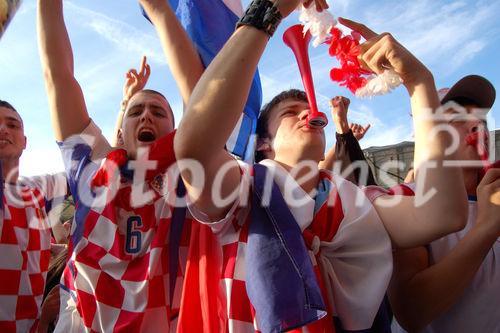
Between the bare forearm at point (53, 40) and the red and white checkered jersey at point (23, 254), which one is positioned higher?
the bare forearm at point (53, 40)

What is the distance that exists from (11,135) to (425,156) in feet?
7.82

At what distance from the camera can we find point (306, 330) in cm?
120

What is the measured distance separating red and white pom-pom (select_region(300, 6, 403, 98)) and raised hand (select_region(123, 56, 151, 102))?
129cm

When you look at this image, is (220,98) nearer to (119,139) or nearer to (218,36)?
(218,36)

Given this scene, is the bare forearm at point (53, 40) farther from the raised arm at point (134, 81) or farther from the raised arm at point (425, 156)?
the raised arm at point (425, 156)

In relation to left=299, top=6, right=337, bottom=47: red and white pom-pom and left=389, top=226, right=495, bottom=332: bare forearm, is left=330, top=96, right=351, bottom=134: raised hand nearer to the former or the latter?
left=299, top=6, right=337, bottom=47: red and white pom-pom

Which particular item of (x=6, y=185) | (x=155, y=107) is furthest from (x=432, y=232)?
(x=6, y=185)

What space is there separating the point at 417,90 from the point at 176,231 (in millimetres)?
924

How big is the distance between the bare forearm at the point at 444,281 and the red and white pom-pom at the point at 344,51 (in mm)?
570

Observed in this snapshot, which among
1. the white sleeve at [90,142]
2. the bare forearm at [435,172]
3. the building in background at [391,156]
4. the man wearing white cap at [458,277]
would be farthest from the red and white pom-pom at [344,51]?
the building in background at [391,156]

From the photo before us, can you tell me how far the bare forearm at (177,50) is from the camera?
1.42m

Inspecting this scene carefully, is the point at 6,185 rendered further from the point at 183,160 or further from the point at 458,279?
the point at 458,279

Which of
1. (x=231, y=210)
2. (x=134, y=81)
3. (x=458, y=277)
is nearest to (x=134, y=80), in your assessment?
(x=134, y=81)

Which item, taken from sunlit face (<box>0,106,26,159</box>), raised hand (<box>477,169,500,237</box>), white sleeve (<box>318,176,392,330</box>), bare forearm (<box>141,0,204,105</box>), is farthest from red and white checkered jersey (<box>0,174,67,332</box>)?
raised hand (<box>477,169,500,237</box>)
